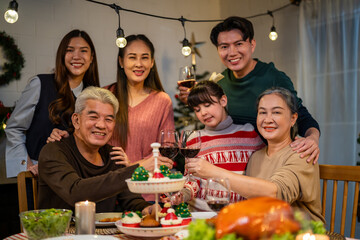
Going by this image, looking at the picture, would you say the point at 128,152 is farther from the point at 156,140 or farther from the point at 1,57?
the point at 1,57

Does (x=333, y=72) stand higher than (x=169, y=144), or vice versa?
(x=333, y=72)

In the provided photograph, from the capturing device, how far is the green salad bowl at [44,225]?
138 cm

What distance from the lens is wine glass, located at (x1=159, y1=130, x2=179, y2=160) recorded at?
5.54ft

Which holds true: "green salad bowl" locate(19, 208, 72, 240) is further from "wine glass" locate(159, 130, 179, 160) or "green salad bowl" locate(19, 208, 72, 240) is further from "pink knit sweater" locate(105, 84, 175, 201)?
"pink knit sweater" locate(105, 84, 175, 201)

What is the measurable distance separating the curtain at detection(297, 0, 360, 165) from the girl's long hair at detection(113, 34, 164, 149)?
2434 millimetres

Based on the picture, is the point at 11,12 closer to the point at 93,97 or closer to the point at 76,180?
the point at 93,97

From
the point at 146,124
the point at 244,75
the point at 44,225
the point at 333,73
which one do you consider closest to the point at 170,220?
the point at 44,225

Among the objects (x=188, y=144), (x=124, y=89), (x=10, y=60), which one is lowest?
(x=188, y=144)

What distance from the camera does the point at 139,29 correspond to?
17.4ft

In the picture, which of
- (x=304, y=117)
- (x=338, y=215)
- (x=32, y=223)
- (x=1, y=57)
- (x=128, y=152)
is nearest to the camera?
(x=32, y=223)

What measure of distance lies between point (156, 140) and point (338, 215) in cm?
263

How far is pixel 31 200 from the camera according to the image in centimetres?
255

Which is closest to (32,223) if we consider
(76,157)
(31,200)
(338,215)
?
(76,157)

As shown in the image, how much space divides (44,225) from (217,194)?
60cm
